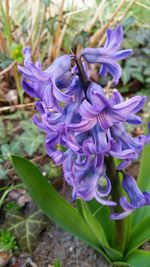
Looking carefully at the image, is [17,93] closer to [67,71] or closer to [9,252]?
[9,252]

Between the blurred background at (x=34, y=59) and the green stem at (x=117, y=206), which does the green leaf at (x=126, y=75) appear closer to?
the blurred background at (x=34, y=59)

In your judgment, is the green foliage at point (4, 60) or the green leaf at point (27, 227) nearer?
the green leaf at point (27, 227)

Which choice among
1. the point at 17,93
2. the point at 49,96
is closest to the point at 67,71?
the point at 49,96

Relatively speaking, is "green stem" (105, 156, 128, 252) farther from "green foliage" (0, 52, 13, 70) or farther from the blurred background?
"green foliage" (0, 52, 13, 70)

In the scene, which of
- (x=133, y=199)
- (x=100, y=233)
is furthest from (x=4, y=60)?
(x=133, y=199)

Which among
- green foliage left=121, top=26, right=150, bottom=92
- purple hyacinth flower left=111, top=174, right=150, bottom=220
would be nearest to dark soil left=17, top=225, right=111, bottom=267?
purple hyacinth flower left=111, top=174, right=150, bottom=220

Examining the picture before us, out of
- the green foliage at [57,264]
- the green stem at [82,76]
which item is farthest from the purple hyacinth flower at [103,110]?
the green foliage at [57,264]

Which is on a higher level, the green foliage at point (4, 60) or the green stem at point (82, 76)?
the green stem at point (82, 76)

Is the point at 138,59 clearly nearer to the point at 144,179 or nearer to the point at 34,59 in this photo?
the point at 34,59
